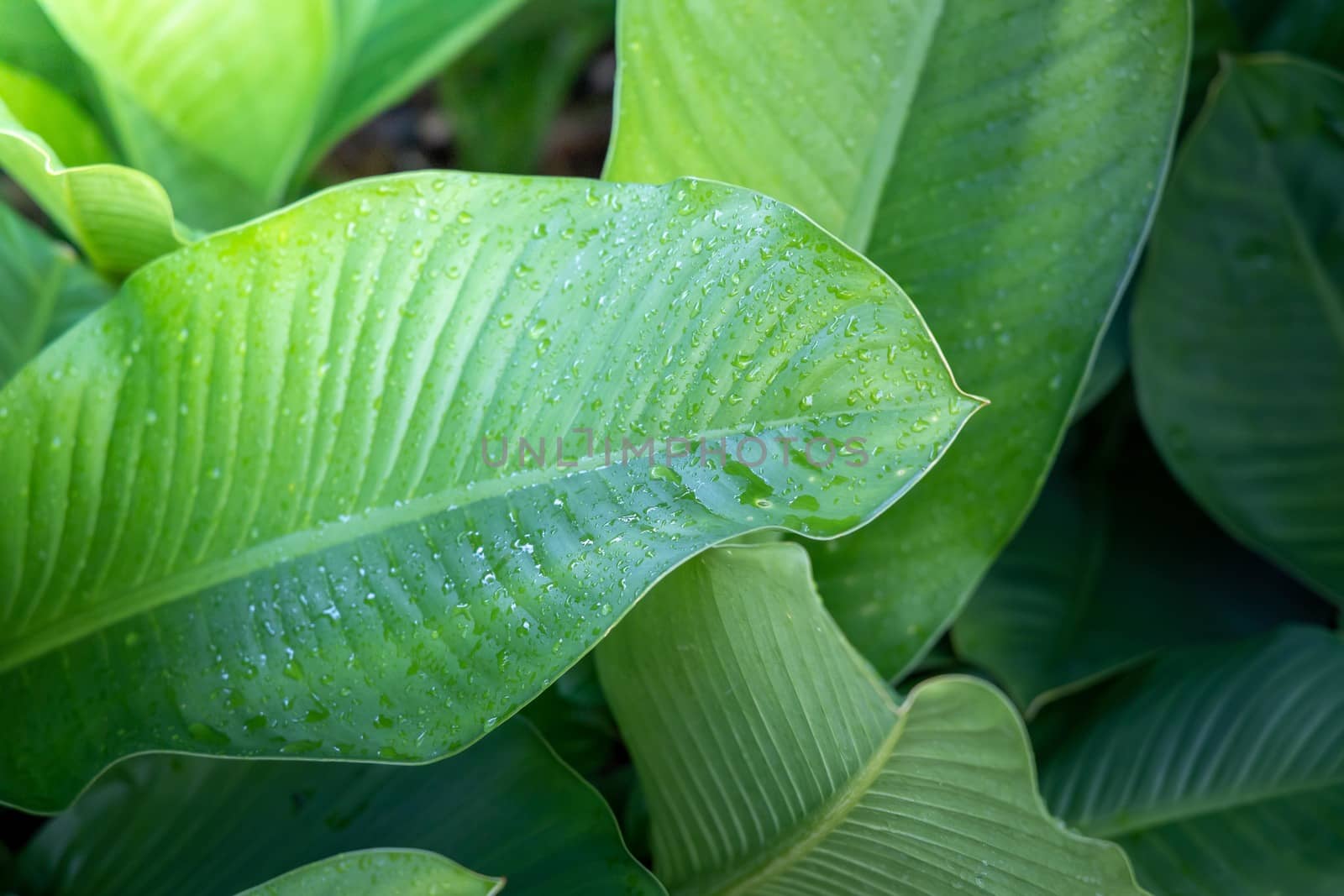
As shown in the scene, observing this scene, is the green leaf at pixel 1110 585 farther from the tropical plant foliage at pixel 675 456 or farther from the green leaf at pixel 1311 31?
the green leaf at pixel 1311 31

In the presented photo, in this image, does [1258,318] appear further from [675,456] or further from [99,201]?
[99,201]

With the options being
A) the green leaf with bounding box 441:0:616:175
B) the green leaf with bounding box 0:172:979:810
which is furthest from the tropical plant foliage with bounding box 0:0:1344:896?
the green leaf with bounding box 441:0:616:175

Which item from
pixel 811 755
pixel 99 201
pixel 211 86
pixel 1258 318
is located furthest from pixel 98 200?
pixel 1258 318

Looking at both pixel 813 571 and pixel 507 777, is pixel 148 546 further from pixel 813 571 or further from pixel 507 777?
pixel 813 571

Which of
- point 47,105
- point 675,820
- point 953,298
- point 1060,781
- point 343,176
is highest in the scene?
point 47,105

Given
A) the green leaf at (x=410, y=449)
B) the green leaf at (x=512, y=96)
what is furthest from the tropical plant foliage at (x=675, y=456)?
the green leaf at (x=512, y=96)

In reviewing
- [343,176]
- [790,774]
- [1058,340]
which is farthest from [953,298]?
[343,176]
